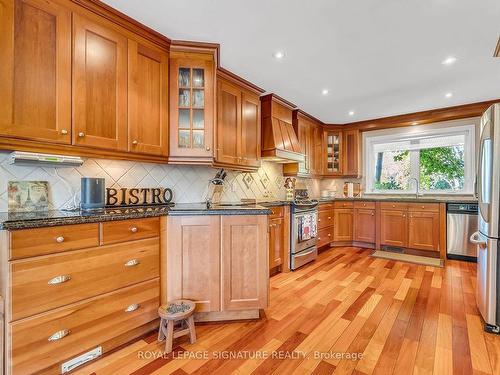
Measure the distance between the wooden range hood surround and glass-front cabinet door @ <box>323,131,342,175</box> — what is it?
1415 mm

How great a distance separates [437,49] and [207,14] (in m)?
2.08

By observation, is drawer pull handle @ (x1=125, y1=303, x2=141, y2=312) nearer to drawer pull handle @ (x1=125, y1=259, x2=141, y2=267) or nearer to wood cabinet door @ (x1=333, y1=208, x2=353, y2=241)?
drawer pull handle @ (x1=125, y1=259, x2=141, y2=267)

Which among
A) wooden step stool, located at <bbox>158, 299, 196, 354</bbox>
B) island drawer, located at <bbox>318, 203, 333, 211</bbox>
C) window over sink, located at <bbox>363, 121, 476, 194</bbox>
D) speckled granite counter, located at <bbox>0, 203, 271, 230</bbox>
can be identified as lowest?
wooden step stool, located at <bbox>158, 299, 196, 354</bbox>

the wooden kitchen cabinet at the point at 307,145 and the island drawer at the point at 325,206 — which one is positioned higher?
the wooden kitchen cabinet at the point at 307,145

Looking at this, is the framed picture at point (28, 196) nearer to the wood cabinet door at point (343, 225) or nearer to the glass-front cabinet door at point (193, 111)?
the glass-front cabinet door at point (193, 111)

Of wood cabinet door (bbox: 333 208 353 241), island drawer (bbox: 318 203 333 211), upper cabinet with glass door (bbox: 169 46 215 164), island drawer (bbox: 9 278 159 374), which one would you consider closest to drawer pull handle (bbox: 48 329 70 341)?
island drawer (bbox: 9 278 159 374)

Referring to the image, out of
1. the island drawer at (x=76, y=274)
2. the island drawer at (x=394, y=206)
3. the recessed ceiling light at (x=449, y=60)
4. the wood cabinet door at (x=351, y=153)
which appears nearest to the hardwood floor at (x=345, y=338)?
the island drawer at (x=76, y=274)

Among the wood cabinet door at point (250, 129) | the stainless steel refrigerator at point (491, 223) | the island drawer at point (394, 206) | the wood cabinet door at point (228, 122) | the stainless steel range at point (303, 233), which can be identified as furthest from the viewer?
the island drawer at point (394, 206)

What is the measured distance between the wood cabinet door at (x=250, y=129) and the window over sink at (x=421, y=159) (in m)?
2.81

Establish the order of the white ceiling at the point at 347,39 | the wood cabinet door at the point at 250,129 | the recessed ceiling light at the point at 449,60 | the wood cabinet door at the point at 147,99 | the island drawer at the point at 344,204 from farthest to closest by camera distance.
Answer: the island drawer at the point at 344,204
the wood cabinet door at the point at 250,129
the recessed ceiling light at the point at 449,60
the wood cabinet door at the point at 147,99
the white ceiling at the point at 347,39

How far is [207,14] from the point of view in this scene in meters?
1.81

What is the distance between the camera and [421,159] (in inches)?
173

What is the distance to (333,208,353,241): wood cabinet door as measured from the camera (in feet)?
14.7

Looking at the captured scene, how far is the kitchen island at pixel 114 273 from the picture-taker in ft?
4.11
